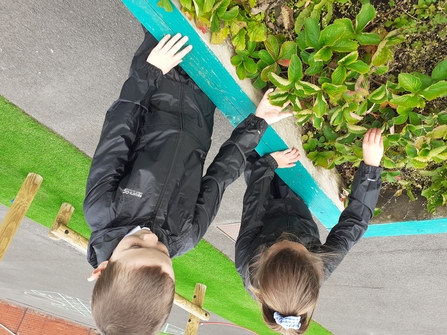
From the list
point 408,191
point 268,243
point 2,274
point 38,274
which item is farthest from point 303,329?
point 2,274

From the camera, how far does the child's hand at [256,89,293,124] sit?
1.57 metres

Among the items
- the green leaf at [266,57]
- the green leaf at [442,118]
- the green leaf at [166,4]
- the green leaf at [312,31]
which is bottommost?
the green leaf at [166,4]

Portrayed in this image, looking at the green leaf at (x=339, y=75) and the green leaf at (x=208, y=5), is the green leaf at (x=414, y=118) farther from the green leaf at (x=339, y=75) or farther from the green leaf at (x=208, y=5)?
the green leaf at (x=208, y=5)

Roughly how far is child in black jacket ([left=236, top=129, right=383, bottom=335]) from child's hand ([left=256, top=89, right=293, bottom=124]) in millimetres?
246

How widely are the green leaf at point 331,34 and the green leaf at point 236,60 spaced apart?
345 millimetres

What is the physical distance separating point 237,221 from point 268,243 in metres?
1.42

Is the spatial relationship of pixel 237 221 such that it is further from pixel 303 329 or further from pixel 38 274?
pixel 38 274

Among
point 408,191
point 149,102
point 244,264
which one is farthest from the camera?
point 408,191

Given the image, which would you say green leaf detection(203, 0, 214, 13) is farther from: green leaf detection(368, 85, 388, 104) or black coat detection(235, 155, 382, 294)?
black coat detection(235, 155, 382, 294)

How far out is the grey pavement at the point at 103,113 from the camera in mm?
1895

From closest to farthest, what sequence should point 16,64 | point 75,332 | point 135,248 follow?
1. point 135,248
2. point 16,64
3. point 75,332

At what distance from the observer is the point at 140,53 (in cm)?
155

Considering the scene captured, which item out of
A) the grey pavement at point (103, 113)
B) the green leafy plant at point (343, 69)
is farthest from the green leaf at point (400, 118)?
the grey pavement at point (103, 113)

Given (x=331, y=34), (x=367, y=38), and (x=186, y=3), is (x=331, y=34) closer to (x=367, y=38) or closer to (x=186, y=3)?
(x=367, y=38)
